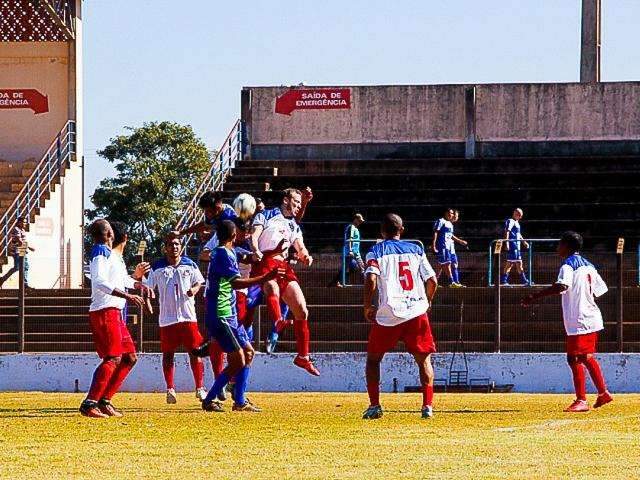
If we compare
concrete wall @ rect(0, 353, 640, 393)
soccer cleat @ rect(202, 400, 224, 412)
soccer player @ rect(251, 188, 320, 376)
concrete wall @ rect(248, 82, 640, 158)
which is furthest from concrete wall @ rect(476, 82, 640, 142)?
soccer cleat @ rect(202, 400, 224, 412)

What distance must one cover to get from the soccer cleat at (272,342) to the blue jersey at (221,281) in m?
7.32

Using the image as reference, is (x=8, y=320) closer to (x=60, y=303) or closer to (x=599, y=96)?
(x=60, y=303)

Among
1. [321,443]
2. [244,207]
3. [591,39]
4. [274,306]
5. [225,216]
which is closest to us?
[321,443]

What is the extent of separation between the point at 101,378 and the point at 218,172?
73.4 ft

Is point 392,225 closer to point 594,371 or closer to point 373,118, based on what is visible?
point 594,371

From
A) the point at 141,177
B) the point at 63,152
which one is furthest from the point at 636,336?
the point at 141,177

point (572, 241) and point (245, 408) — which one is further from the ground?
point (572, 241)

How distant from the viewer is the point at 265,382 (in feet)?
81.7

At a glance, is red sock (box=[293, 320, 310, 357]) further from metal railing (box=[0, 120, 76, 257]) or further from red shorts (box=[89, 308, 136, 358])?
metal railing (box=[0, 120, 76, 257])

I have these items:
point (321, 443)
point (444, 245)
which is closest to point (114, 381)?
point (321, 443)

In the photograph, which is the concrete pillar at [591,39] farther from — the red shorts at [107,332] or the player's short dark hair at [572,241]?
the red shorts at [107,332]

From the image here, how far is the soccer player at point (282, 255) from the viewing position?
1764cm

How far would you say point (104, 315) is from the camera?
51.6 feet

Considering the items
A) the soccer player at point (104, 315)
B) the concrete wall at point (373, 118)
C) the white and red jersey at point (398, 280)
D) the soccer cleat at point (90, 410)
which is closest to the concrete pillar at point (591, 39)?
the concrete wall at point (373, 118)
